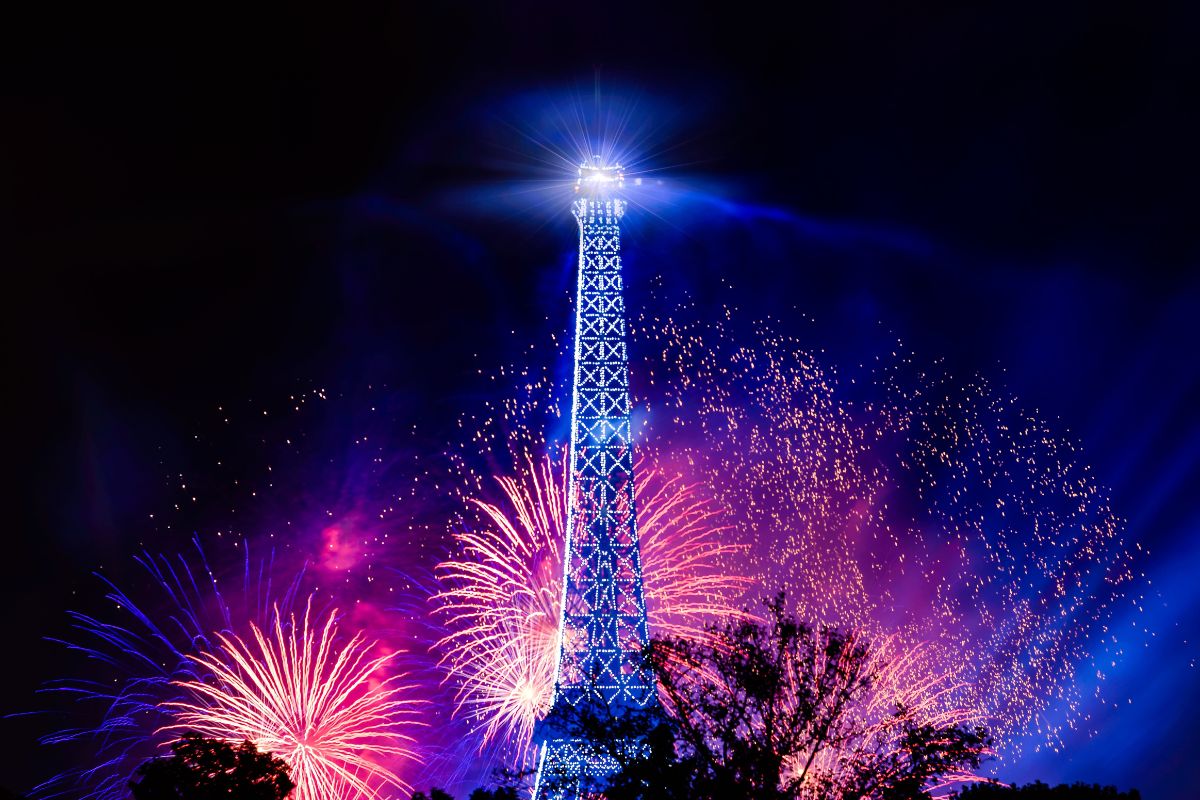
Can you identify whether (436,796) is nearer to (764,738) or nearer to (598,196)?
(764,738)

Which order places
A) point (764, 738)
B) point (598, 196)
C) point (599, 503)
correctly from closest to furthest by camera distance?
1. point (764, 738)
2. point (599, 503)
3. point (598, 196)

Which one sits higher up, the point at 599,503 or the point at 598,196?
the point at 598,196

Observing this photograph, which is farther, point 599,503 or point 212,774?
point 599,503

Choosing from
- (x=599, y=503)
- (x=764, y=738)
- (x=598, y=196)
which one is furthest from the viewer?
(x=598, y=196)

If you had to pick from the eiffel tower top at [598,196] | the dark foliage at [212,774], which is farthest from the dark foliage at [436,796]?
the eiffel tower top at [598,196]

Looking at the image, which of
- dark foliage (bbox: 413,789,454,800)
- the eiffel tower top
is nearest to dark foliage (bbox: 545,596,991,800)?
Result: dark foliage (bbox: 413,789,454,800)

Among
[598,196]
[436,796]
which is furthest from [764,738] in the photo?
[598,196]

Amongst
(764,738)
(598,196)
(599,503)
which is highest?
(598,196)

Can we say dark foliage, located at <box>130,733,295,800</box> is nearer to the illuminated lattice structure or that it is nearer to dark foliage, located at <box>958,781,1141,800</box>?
the illuminated lattice structure
